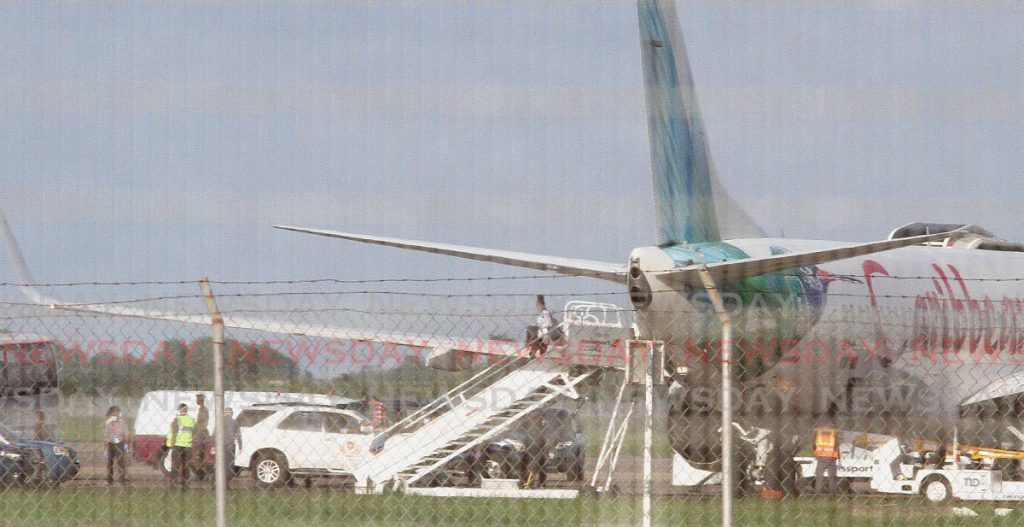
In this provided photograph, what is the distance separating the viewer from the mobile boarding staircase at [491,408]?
13438mm

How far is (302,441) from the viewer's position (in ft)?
45.4

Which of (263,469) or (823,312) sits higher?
(823,312)

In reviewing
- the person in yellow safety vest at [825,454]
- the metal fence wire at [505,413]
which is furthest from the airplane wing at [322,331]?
the person in yellow safety vest at [825,454]

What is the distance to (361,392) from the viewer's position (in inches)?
318

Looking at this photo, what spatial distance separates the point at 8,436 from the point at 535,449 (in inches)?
328

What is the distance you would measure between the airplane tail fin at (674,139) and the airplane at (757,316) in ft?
0.06

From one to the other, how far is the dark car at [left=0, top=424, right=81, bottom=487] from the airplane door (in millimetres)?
2821

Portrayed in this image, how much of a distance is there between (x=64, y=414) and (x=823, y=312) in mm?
9492

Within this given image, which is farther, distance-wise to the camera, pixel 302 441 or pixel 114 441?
pixel 302 441

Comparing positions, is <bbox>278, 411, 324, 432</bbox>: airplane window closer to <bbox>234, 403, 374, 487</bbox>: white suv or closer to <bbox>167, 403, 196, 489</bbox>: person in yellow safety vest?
<bbox>234, 403, 374, 487</bbox>: white suv

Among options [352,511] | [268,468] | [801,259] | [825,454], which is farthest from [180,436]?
[825,454]

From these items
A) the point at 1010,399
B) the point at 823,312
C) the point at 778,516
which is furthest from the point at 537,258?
the point at 1010,399

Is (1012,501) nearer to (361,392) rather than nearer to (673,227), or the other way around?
(673,227)

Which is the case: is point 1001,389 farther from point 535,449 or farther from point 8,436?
→ point 8,436
